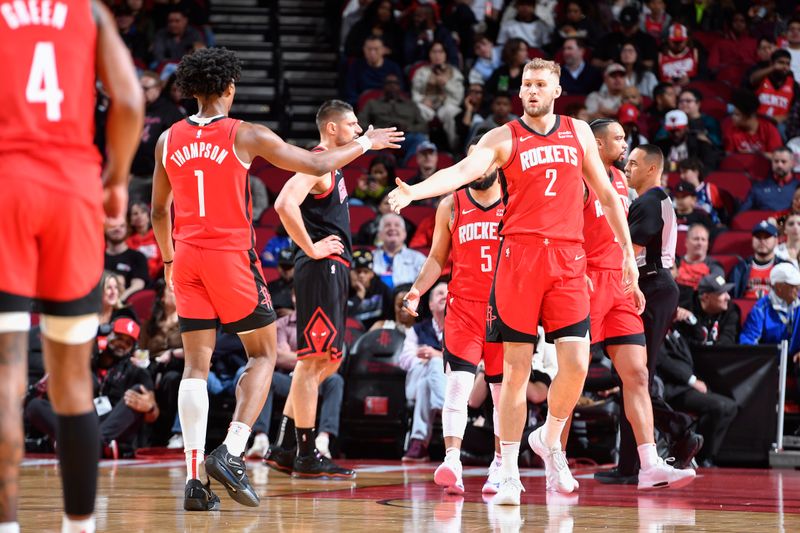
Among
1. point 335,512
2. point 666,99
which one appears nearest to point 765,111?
point 666,99

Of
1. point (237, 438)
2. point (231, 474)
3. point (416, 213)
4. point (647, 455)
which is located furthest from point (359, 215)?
point (231, 474)

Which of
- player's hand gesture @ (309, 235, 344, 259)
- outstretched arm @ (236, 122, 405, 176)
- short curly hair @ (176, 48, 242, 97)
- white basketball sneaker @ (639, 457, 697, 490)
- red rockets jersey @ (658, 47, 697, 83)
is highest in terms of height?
red rockets jersey @ (658, 47, 697, 83)

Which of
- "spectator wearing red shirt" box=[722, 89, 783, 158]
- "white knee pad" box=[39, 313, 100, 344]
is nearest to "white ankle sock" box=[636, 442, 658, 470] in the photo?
"white knee pad" box=[39, 313, 100, 344]

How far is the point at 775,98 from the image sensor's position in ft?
50.4

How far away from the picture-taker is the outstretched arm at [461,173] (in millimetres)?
5105

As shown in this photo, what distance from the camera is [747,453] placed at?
988cm

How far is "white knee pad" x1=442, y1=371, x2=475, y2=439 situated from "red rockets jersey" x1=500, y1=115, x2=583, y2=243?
1245mm

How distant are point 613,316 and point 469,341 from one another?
92 centimetres

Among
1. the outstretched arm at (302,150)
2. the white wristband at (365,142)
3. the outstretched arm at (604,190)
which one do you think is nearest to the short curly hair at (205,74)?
the outstretched arm at (302,150)

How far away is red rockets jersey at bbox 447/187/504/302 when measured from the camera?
7136 mm

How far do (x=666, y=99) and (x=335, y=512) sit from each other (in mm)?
10501

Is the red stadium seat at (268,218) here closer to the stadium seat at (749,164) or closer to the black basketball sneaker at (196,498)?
the stadium seat at (749,164)

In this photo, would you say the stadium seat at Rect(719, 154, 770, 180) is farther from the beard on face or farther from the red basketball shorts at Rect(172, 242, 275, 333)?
the red basketball shorts at Rect(172, 242, 275, 333)

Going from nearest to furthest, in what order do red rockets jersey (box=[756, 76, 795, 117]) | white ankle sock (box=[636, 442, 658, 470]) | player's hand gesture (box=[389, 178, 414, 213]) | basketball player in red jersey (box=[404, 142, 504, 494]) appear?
player's hand gesture (box=[389, 178, 414, 213]) < white ankle sock (box=[636, 442, 658, 470]) < basketball player in red jersey (box=[404, 142, 504, 494]) < red rockets jersey (box=[756, 76, 795, 117])
